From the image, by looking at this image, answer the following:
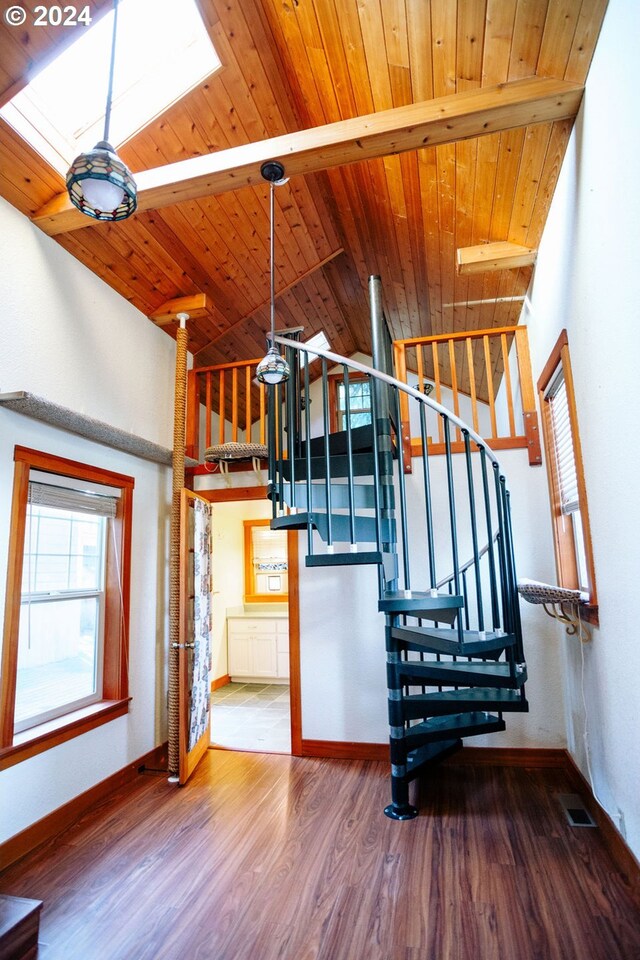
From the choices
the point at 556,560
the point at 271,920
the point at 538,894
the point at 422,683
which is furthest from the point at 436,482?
the point at 271,920

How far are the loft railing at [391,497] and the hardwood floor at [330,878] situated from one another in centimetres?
90

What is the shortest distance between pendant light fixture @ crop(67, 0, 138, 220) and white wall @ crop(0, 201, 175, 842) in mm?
1317

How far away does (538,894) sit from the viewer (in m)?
2.10

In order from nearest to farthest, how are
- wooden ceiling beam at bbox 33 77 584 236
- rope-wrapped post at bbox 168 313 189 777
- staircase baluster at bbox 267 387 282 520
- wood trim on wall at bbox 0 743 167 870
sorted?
wooden ceiling beam at bbox 33 77 584 236 → wood trim on wall at bbox 0 743 167 870 → staircase baluster at bbox 267 387 282 520 → rope-wrapped post at bbox 168 313 189 777

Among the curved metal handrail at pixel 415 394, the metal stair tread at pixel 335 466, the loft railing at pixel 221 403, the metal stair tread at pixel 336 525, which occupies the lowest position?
the metal stair tread at pixel 336 525

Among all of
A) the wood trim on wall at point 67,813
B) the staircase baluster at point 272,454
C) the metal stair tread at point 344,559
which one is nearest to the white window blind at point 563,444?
the metal stair tread at point 344,559

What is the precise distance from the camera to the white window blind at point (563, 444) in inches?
117

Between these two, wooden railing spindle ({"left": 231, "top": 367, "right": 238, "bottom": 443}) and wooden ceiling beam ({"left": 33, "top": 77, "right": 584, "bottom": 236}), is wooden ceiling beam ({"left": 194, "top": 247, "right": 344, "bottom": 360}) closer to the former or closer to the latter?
wooden railing spindle ({"left": 231, "top": 367, "right": 238, "bottom": 443})

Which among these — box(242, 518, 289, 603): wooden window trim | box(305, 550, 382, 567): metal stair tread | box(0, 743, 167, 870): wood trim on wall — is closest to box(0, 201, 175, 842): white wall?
box(0, 743, 167, 870): wood trim on wall

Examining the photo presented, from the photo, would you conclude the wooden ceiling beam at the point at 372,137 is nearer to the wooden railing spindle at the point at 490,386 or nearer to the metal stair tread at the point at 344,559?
the wooden railing spindle at the point at 490,386

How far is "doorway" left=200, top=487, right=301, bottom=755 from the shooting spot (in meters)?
4.74

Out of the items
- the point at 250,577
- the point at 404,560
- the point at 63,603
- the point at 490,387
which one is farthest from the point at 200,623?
the point at 250,577

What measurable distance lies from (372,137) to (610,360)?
1497 mm

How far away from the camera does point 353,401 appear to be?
650 centimetres
